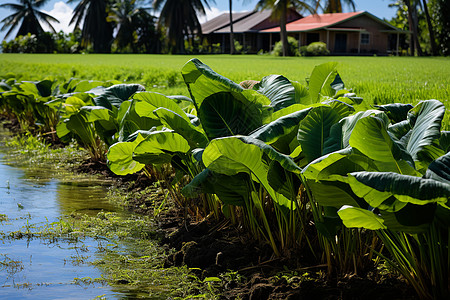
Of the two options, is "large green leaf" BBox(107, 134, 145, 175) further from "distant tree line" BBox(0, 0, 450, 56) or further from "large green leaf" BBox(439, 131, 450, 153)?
"distant tree line" BBox(0, 0, 450, 56)

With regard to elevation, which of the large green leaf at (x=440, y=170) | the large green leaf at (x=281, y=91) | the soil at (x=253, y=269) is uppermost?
the large green leaf at (x=281, y=91)

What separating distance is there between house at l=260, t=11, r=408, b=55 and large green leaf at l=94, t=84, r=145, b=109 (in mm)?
35764

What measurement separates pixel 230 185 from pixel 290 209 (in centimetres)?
32

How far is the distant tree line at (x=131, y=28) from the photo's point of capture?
133 feet

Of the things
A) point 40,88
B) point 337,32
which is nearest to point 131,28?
point 337,32

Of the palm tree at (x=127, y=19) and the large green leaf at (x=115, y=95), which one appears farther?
the palm tree at (x=127, y=19)

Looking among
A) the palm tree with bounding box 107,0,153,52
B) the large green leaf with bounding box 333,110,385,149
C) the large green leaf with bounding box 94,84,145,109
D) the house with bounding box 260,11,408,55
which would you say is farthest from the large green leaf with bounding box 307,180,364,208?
the palm tree with bounding box 107,0,153,52

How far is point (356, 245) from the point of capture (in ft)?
7.68

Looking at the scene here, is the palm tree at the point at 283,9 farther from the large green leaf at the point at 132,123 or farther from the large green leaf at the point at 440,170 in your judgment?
the large green leaf at the point at 440,170

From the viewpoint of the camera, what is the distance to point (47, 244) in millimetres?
3068

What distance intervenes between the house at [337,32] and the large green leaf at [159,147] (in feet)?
118

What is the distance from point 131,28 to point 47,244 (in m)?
Answer: 46.3

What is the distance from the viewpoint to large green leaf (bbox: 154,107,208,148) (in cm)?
288

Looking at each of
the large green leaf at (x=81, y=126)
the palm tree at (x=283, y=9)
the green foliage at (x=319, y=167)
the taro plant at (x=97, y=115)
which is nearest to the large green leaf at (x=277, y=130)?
the green foliage at (x=319, y=167)
